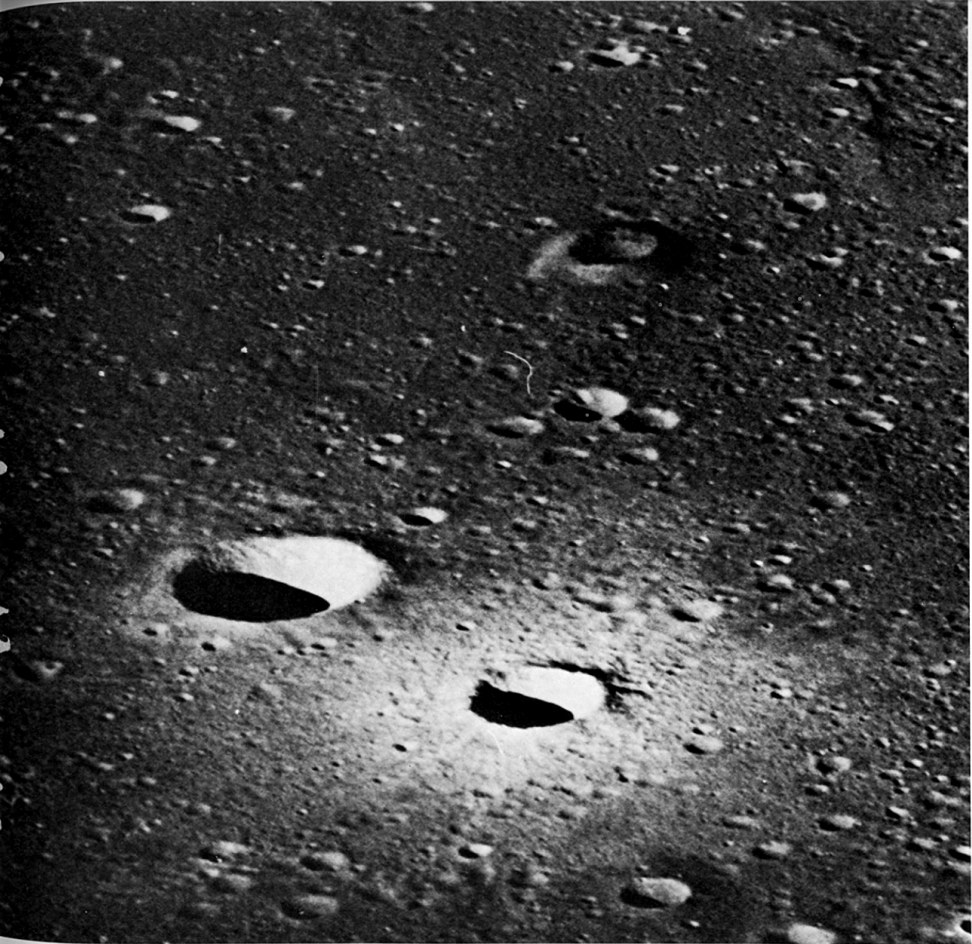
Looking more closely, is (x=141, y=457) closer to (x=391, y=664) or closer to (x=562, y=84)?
(x=391, y=664)

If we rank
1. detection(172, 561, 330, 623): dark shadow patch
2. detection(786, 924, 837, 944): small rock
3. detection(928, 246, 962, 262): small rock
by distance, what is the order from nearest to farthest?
detection(786, 924, 837, 944): small rock < detection(172, 561, 330, 623): dark shadow patch < detection(928, 246, 962, 262): small rock

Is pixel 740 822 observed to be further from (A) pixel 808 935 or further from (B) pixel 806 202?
(B) pixel 806 202

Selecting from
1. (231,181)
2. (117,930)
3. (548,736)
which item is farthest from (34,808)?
(231,181)

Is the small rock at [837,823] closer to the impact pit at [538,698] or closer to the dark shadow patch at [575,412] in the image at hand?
the impact pit at [538,698]

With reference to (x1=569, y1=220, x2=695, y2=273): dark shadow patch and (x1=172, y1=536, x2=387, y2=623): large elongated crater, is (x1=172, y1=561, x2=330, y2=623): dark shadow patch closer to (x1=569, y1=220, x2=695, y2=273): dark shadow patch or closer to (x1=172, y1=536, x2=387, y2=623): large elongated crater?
(x1=172, y1=536, x2=387, y2=623): large elongated crater

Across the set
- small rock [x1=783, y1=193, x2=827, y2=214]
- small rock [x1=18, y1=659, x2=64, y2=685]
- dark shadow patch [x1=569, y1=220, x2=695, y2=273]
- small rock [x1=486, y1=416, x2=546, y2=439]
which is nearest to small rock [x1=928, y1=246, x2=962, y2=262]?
small rock [x1=783, y1=193, x2=827, y2=214]

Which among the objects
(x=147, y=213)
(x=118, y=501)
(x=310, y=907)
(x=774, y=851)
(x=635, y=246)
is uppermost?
(x=635, y=246)

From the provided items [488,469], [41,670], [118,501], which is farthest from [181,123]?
[41,670]
